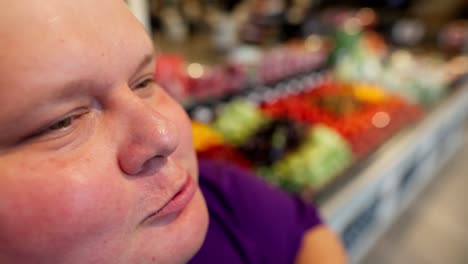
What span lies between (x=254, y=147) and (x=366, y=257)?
943mm

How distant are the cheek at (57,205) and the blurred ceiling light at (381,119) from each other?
59.3 inches

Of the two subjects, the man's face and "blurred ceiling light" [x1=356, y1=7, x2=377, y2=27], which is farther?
"blurred ceiling light" [x1=356, y1=7, x2=377, y2=27]

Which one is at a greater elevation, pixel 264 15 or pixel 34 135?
pixel 34 135

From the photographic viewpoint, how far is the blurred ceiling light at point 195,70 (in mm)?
1682

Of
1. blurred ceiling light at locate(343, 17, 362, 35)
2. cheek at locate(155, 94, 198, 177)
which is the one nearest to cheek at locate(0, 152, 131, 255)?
cheek at locate(155, 94, 198, 177)

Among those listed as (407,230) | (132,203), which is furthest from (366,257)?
(132,203)

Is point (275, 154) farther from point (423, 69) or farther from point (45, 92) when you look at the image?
point (423, 69)

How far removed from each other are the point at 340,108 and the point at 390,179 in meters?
0.41

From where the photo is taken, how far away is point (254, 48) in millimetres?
2193

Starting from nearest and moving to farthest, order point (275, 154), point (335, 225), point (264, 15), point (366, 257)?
point (275, 154), point (335, 225), point (366, 257), point (264, 15)

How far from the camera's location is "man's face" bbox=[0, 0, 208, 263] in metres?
0.37

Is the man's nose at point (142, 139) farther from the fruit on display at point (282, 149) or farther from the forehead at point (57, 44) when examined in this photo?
the fruit on display at point (282, 149)

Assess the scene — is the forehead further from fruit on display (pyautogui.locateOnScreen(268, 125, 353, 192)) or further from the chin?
fruit on display (pyautogui.locateOnScreen(268, 125, 353, 192))

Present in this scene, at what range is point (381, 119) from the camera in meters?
1.74
